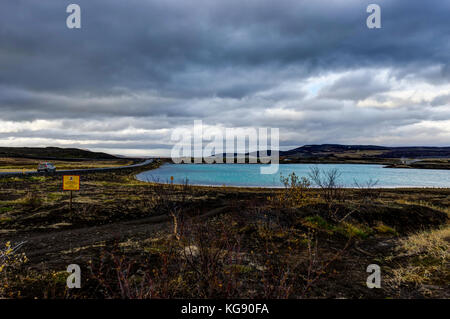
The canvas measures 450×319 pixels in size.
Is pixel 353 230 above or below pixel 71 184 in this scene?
below

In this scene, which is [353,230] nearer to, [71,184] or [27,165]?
[71,184]

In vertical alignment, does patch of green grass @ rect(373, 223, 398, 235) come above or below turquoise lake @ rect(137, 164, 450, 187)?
above

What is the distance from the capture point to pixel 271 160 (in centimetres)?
18675

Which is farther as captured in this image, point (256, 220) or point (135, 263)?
point (256, 220)

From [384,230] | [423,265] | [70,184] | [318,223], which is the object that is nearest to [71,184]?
[70,184]

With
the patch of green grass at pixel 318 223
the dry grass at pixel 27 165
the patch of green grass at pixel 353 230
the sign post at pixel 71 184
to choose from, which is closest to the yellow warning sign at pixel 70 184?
the sign post at pixel 71 184

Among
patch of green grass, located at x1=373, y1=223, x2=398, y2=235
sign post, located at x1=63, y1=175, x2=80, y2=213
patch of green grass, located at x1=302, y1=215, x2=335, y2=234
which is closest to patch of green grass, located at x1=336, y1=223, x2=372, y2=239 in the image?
patch of green grass, located at x1=302, y1=215, x2=335, y2=234

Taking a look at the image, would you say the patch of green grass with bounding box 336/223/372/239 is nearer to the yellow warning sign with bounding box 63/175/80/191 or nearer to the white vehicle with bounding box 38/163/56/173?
the yellow warning sign with bounding box 63/175/80/191

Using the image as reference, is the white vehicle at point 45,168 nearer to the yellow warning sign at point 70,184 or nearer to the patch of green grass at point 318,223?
the yellow warning sign at point 70,184

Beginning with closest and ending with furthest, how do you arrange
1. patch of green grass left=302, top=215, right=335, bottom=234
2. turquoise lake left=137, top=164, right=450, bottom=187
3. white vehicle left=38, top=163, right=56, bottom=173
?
1. patch of green grass left=302, top=215, right=335, bottom=234
2. white vehicle left=38, top=163, right=56, bottom=173
3. turquoise lake left=137, top=164, right=450, bottom=187

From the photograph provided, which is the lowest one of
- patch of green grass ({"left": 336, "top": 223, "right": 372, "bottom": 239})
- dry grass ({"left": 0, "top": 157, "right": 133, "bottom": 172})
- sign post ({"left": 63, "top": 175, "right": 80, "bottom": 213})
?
patch of green grass ({"left": 336, "top": 223, "right": 372, "bottom": 239})
